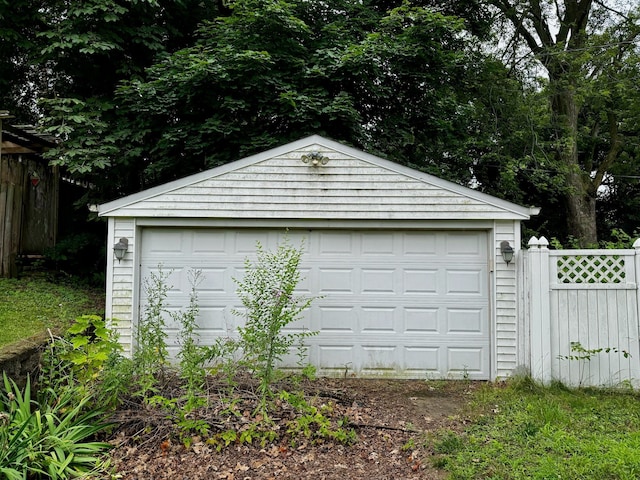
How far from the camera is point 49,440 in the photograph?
3.54 meters

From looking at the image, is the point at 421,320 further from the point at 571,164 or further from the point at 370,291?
the point at 571,164

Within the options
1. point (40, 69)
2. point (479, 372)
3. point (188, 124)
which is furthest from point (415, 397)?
point (40, 69)

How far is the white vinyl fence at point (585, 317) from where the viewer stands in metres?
5.48

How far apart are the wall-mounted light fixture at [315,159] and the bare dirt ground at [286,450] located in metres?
2.95

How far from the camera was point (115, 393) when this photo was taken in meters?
4.19

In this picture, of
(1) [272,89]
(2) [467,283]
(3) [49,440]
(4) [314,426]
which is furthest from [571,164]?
(3) [49,440]

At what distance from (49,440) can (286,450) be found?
1.82m

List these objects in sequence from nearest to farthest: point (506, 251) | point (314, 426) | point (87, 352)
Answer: point (314, 426)
point (87, 352)
point (506, 251)

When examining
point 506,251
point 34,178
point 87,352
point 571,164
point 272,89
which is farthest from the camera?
point 571,164

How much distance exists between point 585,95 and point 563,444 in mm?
8520

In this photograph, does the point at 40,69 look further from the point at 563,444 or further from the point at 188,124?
the point at 563,444

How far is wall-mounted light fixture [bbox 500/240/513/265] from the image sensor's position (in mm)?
5977

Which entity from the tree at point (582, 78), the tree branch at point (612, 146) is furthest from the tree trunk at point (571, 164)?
the tree branch at point (612, 146)

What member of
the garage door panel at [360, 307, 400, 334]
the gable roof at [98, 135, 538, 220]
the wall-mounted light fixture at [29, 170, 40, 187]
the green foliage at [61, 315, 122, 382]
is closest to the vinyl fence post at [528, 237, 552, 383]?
the gable roof at [98, 135, 538, 220]
